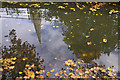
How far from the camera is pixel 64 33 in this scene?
277 inches

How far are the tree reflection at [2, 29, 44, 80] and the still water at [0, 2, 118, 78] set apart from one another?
29 centimetres

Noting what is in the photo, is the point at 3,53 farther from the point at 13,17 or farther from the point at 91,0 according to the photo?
the point at 91,0

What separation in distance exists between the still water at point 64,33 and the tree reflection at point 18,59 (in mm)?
288

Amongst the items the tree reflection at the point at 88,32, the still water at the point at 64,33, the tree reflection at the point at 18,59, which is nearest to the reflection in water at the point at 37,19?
the still water at the point at 64,33

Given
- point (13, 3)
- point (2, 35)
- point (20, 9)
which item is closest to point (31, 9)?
point (20, 9)

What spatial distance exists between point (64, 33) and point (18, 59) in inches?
101

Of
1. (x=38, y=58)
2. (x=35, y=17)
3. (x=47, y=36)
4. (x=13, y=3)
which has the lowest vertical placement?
(x=38, y=58)

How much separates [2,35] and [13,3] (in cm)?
331

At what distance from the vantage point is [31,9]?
28.8 feet

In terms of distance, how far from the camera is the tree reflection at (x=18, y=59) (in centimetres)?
506

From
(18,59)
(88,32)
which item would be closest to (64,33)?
(88,32)

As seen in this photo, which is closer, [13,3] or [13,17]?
[13,17]

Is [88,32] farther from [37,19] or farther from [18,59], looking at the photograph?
[18,59]

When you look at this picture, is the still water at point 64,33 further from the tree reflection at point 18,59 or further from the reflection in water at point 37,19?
the tree reflection at point 18,59
